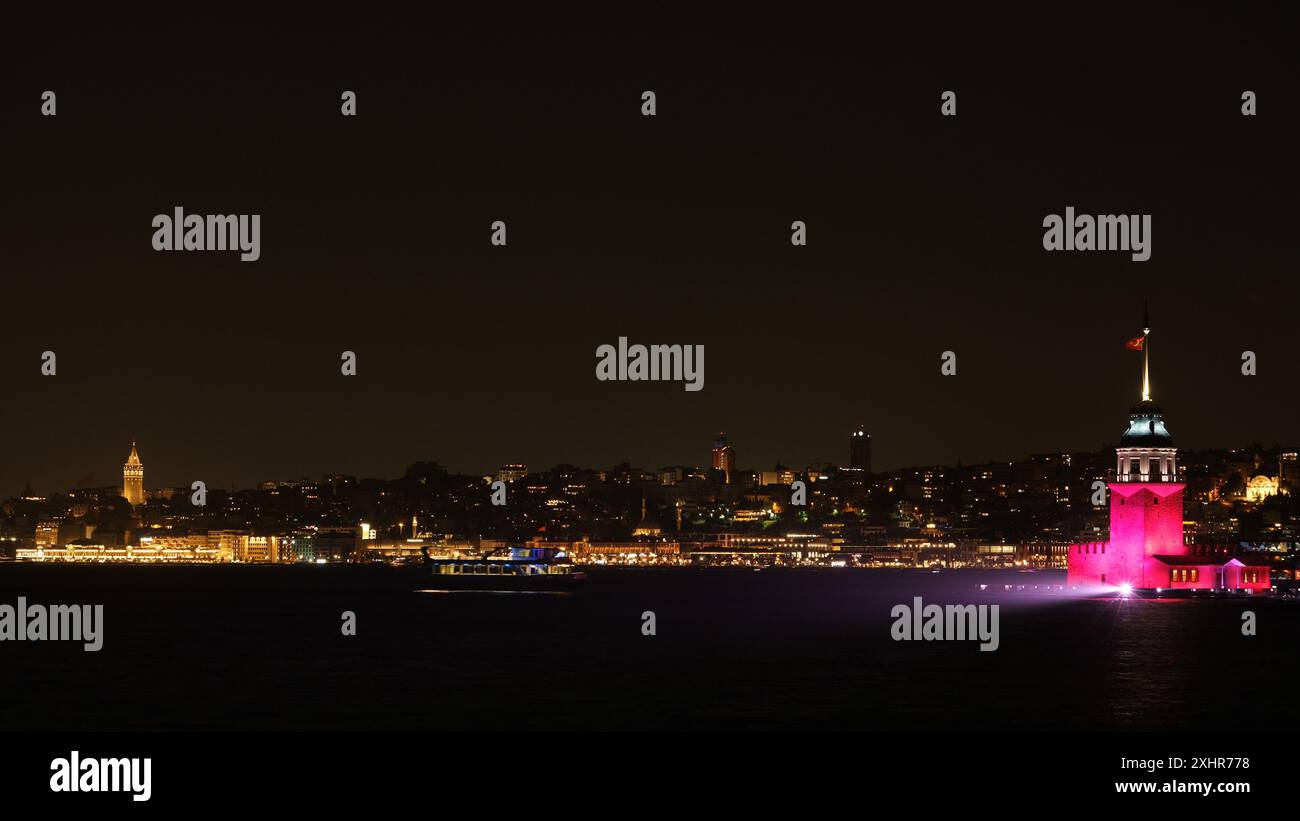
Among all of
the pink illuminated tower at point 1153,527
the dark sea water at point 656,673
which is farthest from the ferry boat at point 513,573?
the pink illuminated tower at point 1153,527

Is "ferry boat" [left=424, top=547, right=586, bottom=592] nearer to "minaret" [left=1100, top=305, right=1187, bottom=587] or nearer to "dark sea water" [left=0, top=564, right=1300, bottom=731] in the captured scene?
"dark sea water" [left=0, top=564, right=1300, bottom=731]

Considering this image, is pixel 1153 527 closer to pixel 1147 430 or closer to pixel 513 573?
pixel 1147 430

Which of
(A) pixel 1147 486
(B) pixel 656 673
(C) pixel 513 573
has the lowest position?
(C) pixel 513 573

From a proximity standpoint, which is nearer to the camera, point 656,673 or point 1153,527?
point 656,673

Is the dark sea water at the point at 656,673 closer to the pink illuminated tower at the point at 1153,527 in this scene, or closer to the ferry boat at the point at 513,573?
the pink illuminated tower at the point at 1153,527

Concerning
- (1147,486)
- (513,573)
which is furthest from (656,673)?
(513,573)
